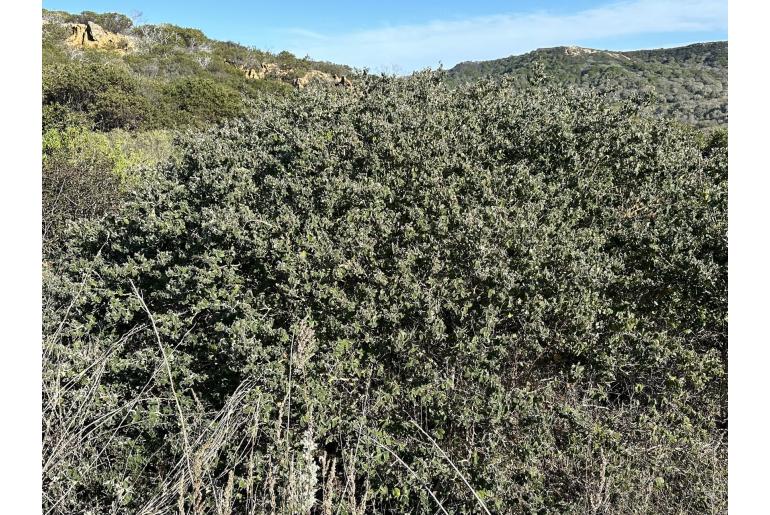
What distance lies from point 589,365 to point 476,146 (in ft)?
5.15

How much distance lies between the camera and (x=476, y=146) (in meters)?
3.62

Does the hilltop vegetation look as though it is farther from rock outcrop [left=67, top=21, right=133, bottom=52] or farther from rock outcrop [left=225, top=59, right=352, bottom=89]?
rock outcrop [left=67, top=21, right=133, bottom=52]

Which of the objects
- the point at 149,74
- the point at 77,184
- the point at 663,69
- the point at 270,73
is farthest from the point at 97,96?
the point at 663,69

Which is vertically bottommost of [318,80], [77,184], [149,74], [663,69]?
[77,184]

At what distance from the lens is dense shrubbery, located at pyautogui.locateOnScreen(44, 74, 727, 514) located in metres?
2.27

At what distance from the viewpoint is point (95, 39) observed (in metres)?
27.2

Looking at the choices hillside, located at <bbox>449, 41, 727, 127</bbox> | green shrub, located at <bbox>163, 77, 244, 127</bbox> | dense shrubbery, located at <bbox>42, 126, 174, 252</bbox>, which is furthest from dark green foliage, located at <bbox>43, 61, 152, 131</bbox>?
hillside, located at <bbox>449, 41, 727, 127</bbox>

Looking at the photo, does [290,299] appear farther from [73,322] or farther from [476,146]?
[476,146]

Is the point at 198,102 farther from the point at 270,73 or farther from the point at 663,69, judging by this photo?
the point at 663,69

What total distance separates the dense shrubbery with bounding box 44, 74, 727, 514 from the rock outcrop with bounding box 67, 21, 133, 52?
91.8 feet

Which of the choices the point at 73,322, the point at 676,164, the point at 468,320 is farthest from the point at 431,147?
the point at 73,322

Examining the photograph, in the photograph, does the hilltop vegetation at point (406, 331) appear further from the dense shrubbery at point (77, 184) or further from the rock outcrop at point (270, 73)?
the rock outcrop at point (270, 73)

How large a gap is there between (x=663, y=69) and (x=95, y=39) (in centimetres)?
2800

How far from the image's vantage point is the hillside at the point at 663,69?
67.1ft
